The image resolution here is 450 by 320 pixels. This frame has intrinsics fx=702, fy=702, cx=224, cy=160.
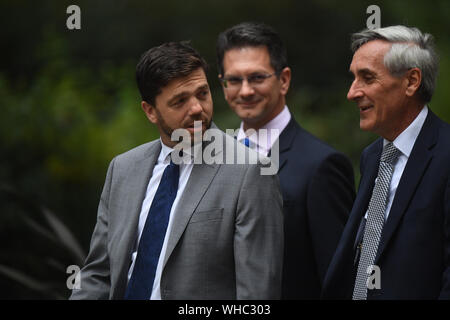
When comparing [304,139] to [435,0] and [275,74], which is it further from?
[435,0]

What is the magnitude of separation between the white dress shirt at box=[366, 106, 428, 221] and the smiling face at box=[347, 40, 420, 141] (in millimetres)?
30

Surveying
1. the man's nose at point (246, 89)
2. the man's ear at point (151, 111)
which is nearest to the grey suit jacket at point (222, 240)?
the man's ear at point (151, 111)

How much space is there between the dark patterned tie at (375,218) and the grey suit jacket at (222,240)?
1.33 ft

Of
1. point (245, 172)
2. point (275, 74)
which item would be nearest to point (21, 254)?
point (275, 74)

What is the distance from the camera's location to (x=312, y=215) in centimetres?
345

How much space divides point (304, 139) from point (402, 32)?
33.8 inches

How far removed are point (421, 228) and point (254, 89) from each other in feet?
4.71

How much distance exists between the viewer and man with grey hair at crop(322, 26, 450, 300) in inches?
112

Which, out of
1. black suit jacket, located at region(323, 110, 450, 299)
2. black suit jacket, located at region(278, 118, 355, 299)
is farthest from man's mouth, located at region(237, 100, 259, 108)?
black suit jacket, located at region(323, 110, 450, 299)

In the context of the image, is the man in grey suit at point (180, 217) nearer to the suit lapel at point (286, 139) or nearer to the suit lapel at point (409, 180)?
the suit lapel at point (409, 180)

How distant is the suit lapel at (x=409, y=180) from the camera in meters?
2.92

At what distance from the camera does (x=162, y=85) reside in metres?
3.17

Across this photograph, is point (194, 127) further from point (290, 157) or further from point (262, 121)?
point (262, 121)

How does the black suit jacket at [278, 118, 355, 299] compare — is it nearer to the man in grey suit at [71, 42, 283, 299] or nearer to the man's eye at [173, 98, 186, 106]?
the man in grey suit at [71, 42, 283, 299]
